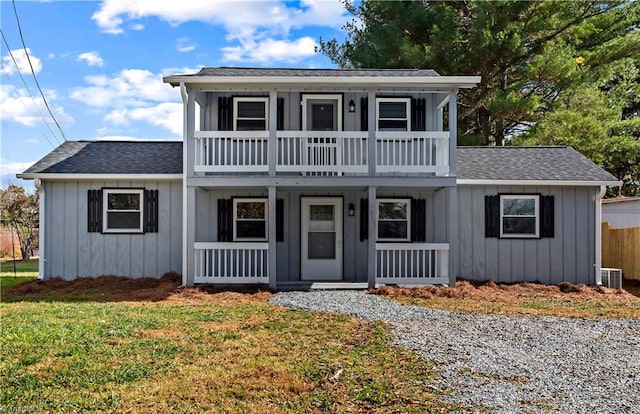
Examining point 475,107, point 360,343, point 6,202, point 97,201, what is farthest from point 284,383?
point 6,202

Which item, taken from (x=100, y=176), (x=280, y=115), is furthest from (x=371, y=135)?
(x=100, y=176)

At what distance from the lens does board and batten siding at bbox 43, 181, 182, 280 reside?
40.2 feet

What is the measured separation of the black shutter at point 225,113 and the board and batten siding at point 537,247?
5830 millimetres

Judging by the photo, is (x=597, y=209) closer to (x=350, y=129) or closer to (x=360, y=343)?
(x=350, y=129)

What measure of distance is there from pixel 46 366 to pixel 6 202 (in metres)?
20.8

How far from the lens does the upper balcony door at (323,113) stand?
1245cm

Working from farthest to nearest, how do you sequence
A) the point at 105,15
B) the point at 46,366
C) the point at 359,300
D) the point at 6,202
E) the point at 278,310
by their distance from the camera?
the point at 6,202 → the point at 105,15 → the point at 359,300 → the point at 278,310 → the point at 46,366

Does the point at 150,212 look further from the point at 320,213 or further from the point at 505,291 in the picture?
the point at 505,291

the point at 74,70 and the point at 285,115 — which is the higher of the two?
the point at 74,70

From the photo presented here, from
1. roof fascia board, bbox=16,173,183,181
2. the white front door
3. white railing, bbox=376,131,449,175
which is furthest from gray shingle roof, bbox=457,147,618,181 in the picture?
roof fascia board, bbox=16,173,183,181

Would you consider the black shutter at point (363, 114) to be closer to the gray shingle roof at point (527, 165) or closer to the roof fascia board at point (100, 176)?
the gray shingle roof at point (527, 165)

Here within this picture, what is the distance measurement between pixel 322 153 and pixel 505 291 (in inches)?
200

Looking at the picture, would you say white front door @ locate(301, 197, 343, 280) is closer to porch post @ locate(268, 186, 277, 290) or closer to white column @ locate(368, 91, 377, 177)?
porch post @ locate(268, 186, 277, 290)

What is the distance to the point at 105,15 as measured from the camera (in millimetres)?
19141
